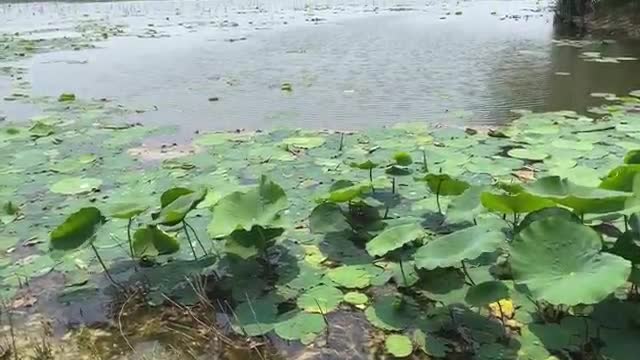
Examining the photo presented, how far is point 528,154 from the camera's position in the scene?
3881 mm

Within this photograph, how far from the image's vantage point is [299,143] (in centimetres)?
443

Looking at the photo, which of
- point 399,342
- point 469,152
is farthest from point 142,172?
point 399,342

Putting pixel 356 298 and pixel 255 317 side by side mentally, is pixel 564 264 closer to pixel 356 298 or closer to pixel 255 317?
pixel 356 298

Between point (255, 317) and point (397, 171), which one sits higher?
point (397, 171)

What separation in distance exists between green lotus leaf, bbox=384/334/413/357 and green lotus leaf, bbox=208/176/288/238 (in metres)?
0.69

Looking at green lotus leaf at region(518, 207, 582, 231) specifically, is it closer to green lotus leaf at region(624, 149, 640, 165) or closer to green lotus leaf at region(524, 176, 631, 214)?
green lotus leaf at region(524, 176, 631, 214)

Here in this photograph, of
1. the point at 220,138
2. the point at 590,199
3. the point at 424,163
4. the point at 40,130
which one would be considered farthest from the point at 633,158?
the point at 40,130

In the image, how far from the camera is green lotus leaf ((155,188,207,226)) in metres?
2.53

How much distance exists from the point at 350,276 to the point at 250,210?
1.63 feet

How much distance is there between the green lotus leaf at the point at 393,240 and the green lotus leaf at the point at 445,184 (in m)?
0.40

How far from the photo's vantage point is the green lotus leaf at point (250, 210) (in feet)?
8.37

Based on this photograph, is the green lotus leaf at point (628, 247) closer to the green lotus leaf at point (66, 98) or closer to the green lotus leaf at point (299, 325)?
the green lotus leaf at point (299, 325)

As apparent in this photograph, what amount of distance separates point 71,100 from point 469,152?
4.26 meters

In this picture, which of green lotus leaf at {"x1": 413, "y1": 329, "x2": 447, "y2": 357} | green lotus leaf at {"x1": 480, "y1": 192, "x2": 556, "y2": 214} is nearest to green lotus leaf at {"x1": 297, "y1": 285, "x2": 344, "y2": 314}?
green lotus leaf at {"x1": 413, "y1": 329, "x2": 447, "y2": 357}
